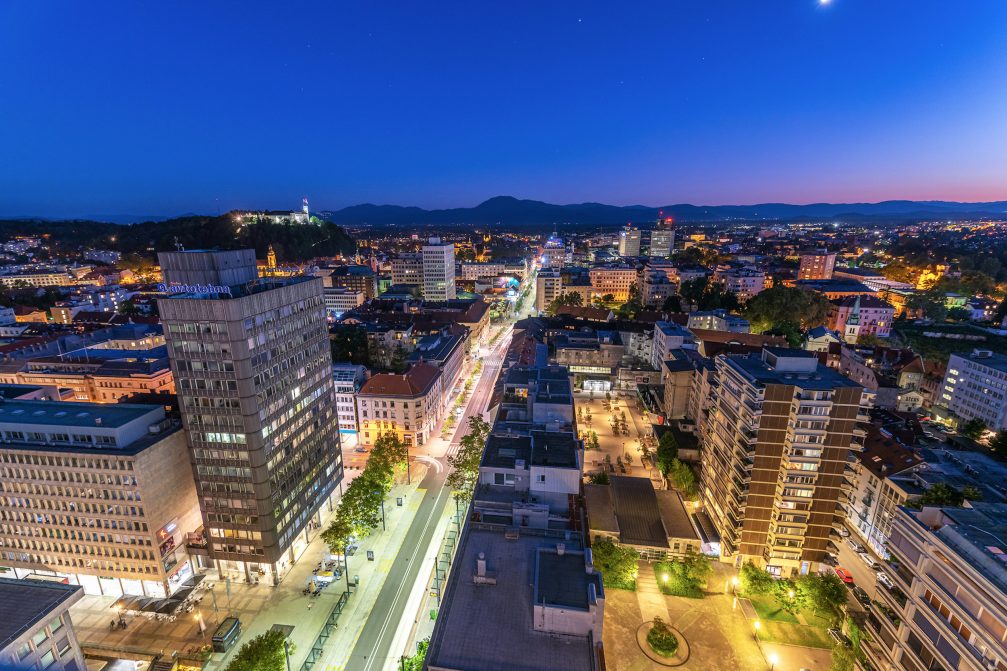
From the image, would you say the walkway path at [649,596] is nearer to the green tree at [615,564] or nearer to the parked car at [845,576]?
the green tree at [615,564]

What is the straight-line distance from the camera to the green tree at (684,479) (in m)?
Result: 70.8

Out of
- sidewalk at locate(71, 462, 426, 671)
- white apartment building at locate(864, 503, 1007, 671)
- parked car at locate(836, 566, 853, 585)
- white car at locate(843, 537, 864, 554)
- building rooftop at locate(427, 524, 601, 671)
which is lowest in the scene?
sidewalk at locate(71, 462, 426, 671)

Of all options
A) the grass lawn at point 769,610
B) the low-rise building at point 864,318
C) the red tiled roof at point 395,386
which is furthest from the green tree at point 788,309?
the red tiled roof at point 395,386

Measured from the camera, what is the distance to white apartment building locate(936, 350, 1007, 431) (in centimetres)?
8619

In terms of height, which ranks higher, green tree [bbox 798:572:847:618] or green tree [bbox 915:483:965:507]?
green tree [bbox 915:483:965:507]

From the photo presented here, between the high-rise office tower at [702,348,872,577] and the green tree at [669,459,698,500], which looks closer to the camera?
the high-rise office tower at [702,348,872,577]

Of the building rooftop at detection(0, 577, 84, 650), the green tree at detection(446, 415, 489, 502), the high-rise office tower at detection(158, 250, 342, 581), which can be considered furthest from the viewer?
the green tree at detection(446, 415, 489, 502)

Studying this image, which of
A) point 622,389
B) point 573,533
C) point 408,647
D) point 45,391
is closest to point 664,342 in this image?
point 622,389

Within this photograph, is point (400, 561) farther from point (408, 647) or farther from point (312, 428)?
point (312, 428)

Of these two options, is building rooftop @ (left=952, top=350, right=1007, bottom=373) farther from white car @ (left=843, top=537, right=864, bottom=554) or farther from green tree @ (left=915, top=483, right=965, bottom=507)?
green tree @ (left=915, top=483, right=965, bottom=507)

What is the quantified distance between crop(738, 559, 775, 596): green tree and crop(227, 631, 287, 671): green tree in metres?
53.1

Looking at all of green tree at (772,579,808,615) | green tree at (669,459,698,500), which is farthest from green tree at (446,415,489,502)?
green tree at (772,579,808,615)

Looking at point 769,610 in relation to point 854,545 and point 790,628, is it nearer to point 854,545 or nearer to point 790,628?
point 790,628

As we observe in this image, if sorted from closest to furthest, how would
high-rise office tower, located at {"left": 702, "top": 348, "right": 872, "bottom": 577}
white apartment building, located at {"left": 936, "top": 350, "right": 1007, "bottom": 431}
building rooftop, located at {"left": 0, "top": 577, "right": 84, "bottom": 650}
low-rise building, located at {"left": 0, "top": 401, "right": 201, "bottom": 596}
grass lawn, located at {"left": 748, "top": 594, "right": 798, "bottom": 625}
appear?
1. building rooftop, located at {"left": 0, "top": 577, "right": 84, "bottom": 650}
2. grass lawn, located at {"left": 748, "top": 594, "right": 798, "bottom": 625}
3. high-rise office tower, located at {"left": 702, "top": 348, "right": 872, "bottom": 577}
4. low-rise building, located at {"left": 0, "top": 401, "right": 201, "bottom": 596}
5. white apartment building, located at {"left": 936, "top": 350, "right": 1007, "bottom": 431}
